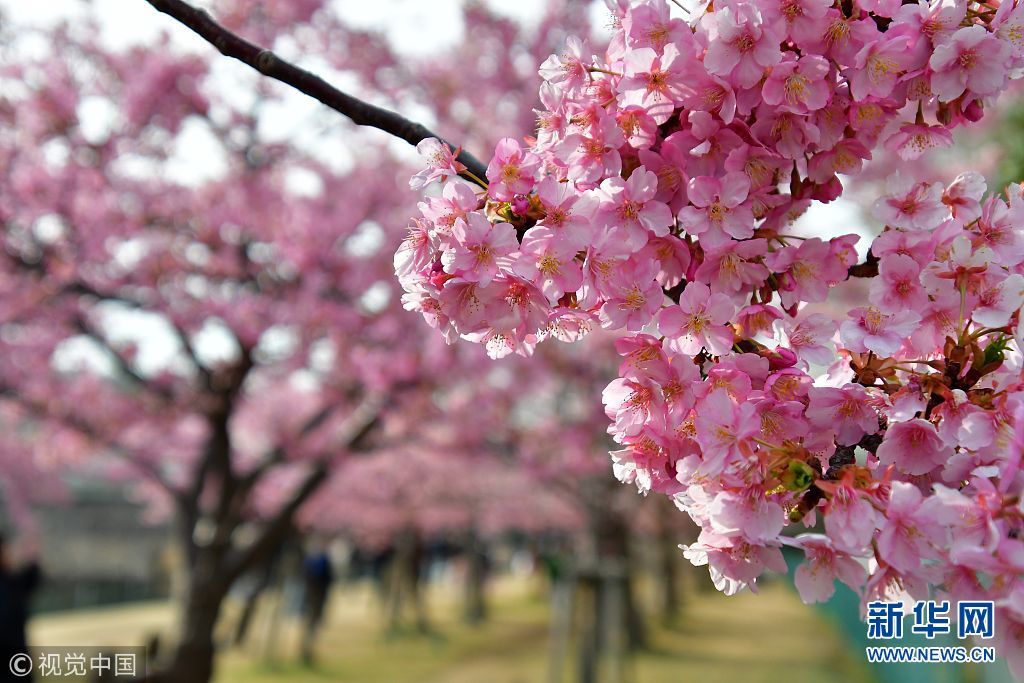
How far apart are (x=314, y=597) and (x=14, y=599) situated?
7.40 metres

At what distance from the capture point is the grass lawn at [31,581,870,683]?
37.4ft

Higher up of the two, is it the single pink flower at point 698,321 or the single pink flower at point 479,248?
the single pink flower at point 479,248

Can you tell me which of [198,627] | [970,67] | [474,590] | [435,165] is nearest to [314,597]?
[474,590]

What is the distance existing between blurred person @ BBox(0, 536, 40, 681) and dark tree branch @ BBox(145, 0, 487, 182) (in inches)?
272

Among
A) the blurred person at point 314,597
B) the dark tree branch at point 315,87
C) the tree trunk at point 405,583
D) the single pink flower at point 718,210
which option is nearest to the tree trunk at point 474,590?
the tree trunk at point 405,583

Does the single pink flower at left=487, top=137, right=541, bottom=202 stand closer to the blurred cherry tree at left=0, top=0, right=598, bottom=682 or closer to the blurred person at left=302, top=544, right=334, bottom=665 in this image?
the blurred cherry tree at left=0, top=0, right=598, bottom=682

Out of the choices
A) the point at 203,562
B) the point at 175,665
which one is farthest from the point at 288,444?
the point at 175,665

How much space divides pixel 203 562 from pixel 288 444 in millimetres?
1170

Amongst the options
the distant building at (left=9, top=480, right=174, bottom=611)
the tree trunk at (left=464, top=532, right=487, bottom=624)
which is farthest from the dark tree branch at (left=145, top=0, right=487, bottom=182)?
the distant building at (left=9, top=480, right=174, bottom=611)

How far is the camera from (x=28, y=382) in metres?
7.99

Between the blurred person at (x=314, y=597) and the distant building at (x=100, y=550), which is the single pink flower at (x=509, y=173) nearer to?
the blurred person at (x=314, y=597)

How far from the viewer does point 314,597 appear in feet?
45.3

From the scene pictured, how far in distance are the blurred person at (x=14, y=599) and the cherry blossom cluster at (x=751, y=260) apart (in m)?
7.24

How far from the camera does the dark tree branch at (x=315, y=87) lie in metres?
1.47
